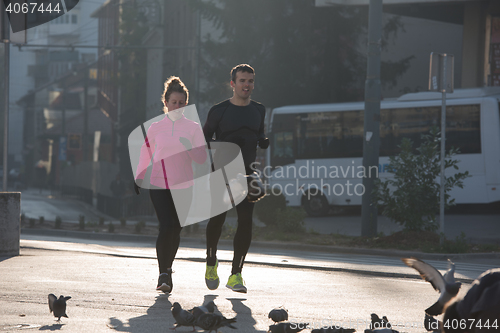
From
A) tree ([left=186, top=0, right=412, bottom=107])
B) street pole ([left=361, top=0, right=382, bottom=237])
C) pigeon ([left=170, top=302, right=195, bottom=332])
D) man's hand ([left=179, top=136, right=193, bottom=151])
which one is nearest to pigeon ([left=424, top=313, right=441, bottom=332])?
pigeon ([left=170, top=302, right=195, bottom=332])

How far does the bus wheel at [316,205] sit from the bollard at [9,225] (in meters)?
13.8

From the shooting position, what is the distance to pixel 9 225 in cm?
866

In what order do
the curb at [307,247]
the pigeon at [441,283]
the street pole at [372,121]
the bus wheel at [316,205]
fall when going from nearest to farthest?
the pigeon at [441,283] → the curb at [307,247] → the street pole at [372,121] → the bus wheel at [316,205]

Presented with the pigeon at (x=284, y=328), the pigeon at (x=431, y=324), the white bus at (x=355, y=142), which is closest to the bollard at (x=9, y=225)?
the pigeon at (x=284, y=328)

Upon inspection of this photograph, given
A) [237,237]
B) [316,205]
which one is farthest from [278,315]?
[316,205]

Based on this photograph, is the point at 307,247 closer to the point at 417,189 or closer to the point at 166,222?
the point at 417,189

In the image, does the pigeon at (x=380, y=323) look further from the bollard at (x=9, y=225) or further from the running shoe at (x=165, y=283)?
the bollard at (x=9, y=225)

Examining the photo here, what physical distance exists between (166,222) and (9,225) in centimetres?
365

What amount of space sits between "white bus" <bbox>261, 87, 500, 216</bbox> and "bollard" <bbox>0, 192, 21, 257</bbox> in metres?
12.7

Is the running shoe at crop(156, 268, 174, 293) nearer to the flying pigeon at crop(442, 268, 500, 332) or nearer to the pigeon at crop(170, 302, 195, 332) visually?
the pigeon at crop(170, 302, 195, 332)

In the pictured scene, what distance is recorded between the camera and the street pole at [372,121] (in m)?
13.3

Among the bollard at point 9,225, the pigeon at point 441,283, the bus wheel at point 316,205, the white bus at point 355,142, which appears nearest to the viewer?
the pigeon at point 441,283

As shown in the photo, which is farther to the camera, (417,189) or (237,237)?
(417,189)

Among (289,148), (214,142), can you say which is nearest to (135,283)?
(214,142)
